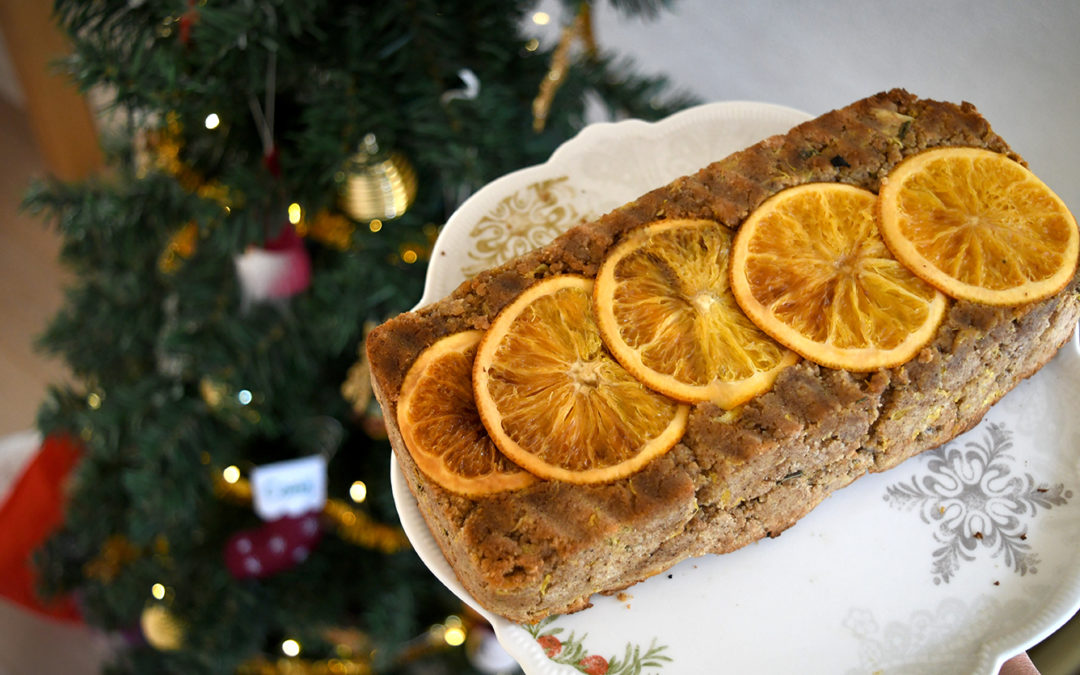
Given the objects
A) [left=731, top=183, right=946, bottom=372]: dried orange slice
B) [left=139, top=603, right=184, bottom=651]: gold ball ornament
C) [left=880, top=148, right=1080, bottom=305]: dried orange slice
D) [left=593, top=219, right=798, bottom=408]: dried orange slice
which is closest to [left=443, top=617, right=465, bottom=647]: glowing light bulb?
[left=139, top=603, right=184, bottom=651]: gold ball ornament

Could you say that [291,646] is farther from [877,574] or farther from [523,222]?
[877,574]

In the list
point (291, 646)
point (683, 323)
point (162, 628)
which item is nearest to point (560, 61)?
point (683, 323)

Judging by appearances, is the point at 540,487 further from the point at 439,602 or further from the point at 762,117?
the point at 439,602

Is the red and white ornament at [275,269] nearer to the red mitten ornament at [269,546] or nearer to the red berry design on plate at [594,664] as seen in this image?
the red mitten ornament at [269,546]

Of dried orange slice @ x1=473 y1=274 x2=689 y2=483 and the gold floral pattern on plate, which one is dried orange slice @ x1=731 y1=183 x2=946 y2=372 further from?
the gold floral pattern on plate

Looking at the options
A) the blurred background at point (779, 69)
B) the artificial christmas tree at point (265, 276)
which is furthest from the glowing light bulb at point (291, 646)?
the blurred background at point (779, 69)

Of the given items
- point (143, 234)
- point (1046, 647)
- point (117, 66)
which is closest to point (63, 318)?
point (143, 234)
